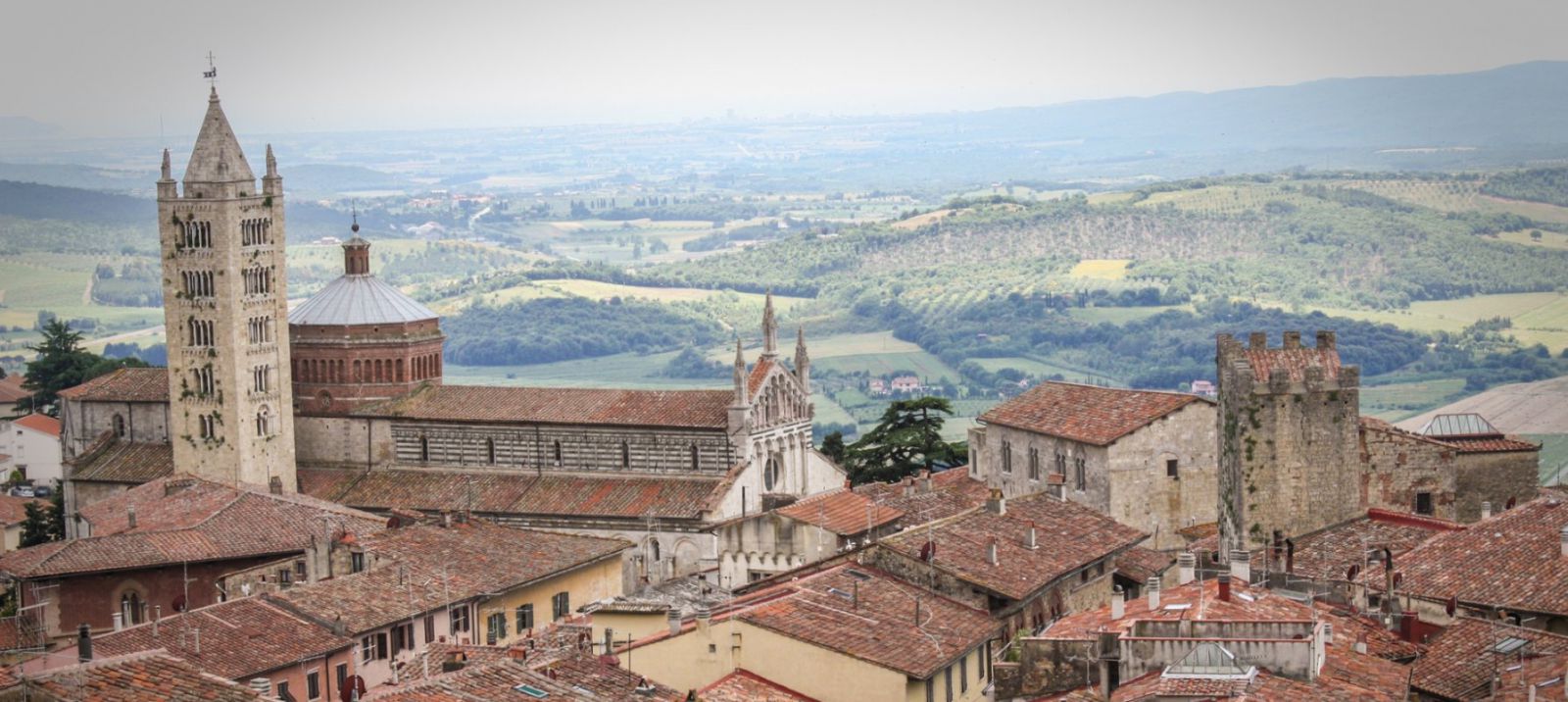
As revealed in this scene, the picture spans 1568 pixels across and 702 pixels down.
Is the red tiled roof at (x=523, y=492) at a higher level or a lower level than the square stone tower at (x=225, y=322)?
lower

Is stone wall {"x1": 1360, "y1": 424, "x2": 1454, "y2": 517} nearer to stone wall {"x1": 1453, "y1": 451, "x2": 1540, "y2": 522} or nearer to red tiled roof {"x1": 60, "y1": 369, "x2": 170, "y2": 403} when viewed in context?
stone wall {"x1": 1453, "y1": 451, "x2": 1540, "y2": 522}

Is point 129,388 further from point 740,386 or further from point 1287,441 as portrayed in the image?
point 1287,441

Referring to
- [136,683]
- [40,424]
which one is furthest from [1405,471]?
[40,424]

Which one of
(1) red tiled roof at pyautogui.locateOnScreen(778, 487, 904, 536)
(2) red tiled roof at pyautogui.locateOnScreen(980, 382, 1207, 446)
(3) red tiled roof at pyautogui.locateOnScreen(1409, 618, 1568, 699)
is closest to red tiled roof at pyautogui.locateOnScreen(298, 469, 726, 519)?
(2) red tiled roof at pyautogui.locateOnScreen(980, 382, 1207, 446)

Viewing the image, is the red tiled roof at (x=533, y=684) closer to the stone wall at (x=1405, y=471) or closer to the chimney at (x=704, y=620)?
the chimney at (x=704, y=620)

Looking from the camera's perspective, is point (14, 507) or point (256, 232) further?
point (14, 507)

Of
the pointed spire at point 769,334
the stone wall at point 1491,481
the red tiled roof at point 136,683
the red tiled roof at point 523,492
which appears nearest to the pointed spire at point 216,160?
the red tiled roof at point 523,492
